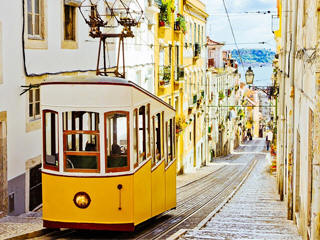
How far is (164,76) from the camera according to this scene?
93.0 ft

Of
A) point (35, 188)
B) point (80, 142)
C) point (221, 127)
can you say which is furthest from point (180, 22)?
point (221, 127)

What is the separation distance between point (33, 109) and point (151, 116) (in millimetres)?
3935

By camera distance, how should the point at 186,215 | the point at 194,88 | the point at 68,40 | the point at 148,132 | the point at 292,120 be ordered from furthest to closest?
the point at 194,88, the point at 68,40, the point at 186,215, the point at 292,120, the point at 148,132

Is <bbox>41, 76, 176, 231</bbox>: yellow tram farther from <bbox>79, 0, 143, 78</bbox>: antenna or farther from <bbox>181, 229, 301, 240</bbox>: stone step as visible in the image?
<bbox>79, 0, 143, 78</bbox>: antenna

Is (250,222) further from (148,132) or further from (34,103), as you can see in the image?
(34,103)

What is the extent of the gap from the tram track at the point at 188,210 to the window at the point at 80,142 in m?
1.54

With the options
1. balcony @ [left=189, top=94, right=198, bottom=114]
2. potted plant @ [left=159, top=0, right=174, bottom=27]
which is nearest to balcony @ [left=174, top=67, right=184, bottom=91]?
potted plant @ [left=159, top=0, right=174, bottom=27]

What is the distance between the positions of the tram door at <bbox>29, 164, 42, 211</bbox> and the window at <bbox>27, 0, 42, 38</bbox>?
10.4ft

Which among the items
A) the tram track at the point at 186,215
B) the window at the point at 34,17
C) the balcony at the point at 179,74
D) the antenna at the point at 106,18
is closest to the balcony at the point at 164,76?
the balcony at the point at 179,74

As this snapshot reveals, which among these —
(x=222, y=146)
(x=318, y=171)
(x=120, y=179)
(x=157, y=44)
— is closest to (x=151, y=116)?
(x=120, y=179)

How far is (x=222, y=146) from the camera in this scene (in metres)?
55.0

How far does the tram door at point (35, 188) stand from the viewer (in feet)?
43.0

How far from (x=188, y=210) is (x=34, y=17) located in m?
6.92

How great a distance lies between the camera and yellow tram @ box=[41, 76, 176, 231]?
905 centimetres
